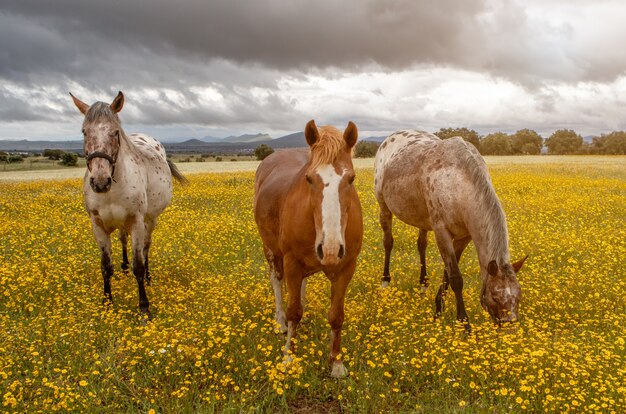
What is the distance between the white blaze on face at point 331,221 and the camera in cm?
375

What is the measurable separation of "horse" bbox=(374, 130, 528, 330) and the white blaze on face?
252 centimetres

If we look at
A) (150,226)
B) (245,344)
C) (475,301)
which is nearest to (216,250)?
(150,226)

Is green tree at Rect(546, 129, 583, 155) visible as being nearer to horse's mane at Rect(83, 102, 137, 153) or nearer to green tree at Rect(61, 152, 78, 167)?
green tree at Rect(61, 152, 78, 167)

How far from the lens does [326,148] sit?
3961 millimetres

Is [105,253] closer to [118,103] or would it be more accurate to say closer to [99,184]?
[99,184]

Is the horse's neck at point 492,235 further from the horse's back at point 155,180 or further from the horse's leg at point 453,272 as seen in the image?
the horse's back at point 155,180

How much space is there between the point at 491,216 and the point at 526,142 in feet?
382

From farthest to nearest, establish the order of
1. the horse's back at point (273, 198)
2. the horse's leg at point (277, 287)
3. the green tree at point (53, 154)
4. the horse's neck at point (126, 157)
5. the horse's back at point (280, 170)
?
the green tree at point (53, 154)
the horse's neck at point (126, 157)
the horse's leg at point (277, 287)
the horse's back at point (280, 170)
the horse's back at point (273, 198)

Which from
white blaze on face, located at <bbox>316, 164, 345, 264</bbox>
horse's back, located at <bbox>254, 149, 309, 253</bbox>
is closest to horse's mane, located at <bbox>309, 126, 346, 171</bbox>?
white blaze on face, located at <bbox>316, 164, 345, 264</bbox>

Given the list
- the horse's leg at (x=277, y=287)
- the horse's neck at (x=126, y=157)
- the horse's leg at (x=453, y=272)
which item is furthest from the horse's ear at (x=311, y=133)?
the horse's neck at (x=126, y=157)

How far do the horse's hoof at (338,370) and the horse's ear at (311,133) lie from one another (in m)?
2.54

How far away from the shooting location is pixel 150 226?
27.6ft

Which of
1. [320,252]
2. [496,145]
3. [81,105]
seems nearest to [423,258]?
[320,252]

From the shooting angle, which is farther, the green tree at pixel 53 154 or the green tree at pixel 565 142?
the green tree at pixel 565 142
